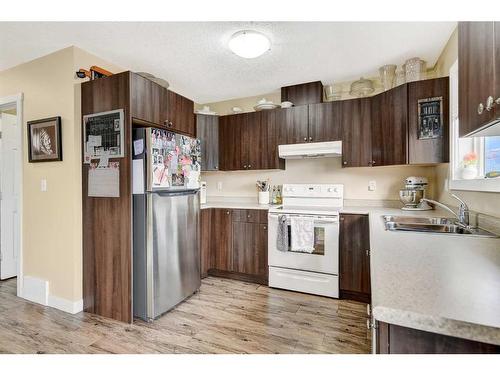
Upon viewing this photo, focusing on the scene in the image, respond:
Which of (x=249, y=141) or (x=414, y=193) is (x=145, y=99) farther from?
(x=414, y=193)

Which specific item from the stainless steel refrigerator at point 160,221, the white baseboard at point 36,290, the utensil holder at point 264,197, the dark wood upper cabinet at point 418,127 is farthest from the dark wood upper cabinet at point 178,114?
the dark wood upper cabinet at point 418,127

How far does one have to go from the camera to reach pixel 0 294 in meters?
2.67

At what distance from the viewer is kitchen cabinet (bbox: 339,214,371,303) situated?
249 cm

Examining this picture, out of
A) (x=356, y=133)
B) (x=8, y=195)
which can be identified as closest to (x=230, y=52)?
(x=356, y=133)

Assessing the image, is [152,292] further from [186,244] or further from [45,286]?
[45,286]

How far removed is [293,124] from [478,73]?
2.14 m

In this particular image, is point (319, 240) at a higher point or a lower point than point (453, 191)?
lower

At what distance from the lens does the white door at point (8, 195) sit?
314 centimetres

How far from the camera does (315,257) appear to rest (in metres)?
2.65

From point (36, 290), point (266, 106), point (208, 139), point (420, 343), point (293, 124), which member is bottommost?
point (36, 290)

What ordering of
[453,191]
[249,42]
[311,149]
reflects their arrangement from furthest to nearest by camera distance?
[311,149] < [453,191] < [249,42]

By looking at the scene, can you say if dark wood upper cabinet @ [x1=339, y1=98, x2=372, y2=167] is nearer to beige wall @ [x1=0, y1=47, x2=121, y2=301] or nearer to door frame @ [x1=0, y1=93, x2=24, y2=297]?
beige wall @ [x1=0, y1=47, x2=121, y2=301]

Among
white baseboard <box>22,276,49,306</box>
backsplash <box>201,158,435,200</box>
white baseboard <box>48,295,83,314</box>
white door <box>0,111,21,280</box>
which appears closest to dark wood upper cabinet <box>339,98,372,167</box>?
backsplash <box>201,158,435,200</box>

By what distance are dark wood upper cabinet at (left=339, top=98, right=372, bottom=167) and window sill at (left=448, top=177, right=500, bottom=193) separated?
845mm
